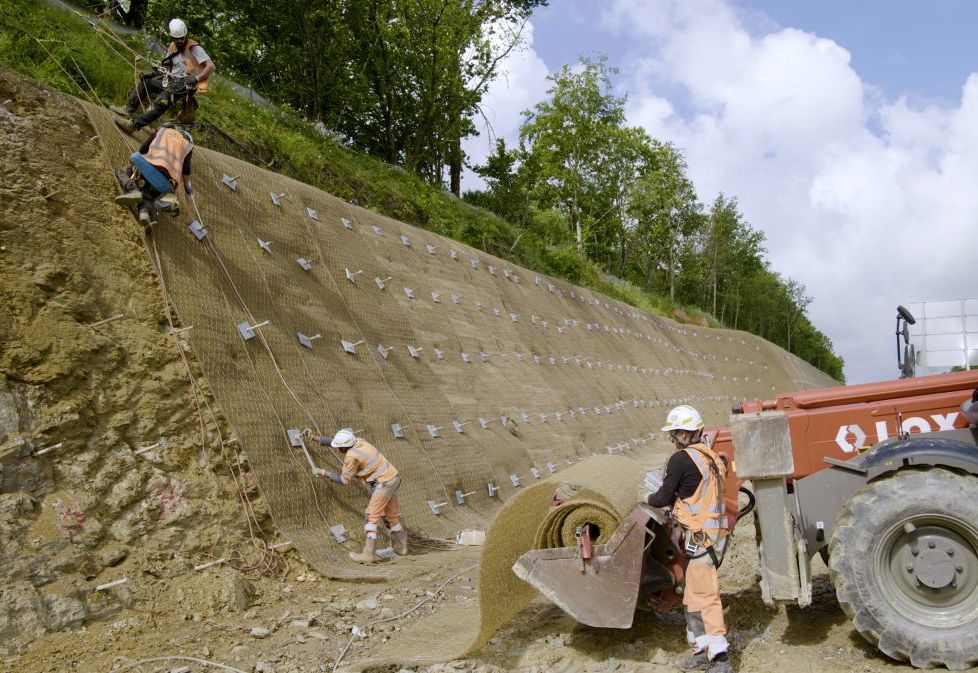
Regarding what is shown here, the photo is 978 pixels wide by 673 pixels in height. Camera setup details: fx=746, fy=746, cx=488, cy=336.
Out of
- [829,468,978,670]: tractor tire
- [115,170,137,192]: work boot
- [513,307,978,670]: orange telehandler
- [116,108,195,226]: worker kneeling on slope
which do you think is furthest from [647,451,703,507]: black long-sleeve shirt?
[115,170,137,192]: work boot

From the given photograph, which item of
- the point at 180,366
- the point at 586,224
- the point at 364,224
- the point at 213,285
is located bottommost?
the point at 180,366

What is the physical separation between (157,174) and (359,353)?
11.0ft

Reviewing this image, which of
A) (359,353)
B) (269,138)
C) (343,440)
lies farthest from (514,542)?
(269,138)

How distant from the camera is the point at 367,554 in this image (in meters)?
7.49

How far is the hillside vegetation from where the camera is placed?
462 inches

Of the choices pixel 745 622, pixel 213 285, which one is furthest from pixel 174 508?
pixel 745 622

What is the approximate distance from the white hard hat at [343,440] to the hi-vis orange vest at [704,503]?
3.96 m

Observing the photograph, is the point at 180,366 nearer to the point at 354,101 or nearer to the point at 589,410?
the point at 589,410

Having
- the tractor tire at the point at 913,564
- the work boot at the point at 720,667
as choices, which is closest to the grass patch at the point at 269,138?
the work boot at the point at 720,667

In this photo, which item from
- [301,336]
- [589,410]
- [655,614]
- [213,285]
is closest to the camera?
[655,614]

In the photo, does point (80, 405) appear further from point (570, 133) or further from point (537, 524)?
point (570, 133)

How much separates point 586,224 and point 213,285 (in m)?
29.4

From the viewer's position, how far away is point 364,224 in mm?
11531

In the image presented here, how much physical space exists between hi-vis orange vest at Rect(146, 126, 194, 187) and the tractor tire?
6572 millimetres
